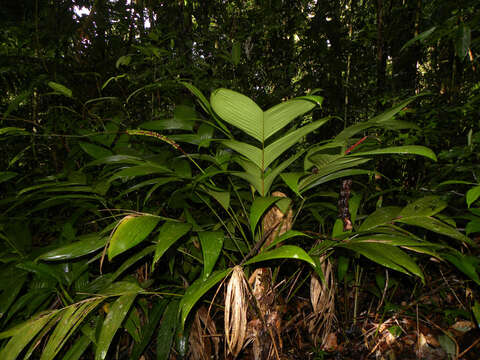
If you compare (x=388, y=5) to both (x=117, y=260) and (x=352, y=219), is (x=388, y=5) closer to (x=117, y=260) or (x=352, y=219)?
(x=352, y=219)

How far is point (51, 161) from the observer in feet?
6.12

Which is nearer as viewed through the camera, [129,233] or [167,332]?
[129,233]

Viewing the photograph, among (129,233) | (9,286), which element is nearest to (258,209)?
(129,233)

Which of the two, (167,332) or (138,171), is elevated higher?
(138,171)

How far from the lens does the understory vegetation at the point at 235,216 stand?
583mm

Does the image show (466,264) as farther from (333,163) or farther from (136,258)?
(136,258)

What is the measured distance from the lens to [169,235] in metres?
0.56

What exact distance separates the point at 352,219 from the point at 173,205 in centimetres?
57

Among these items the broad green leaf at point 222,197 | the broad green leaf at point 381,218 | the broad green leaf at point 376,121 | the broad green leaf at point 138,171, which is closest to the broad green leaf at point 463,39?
the broad green leaf at point 376,121

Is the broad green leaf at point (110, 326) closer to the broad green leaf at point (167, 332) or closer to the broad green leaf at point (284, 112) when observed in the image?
the broad green leaf at point (167, 332)

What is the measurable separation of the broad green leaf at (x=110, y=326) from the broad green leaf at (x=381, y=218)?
0.61 m

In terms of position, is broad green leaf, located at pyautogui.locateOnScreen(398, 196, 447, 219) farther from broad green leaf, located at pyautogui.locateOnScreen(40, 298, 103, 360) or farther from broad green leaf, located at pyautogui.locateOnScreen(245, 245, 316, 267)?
broad green leaf, located at pyautogui.locateOnScreen(40, 298, 103, 360)

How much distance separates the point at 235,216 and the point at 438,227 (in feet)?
1.58

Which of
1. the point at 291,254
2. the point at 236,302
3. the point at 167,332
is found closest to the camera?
the point at 291,254
